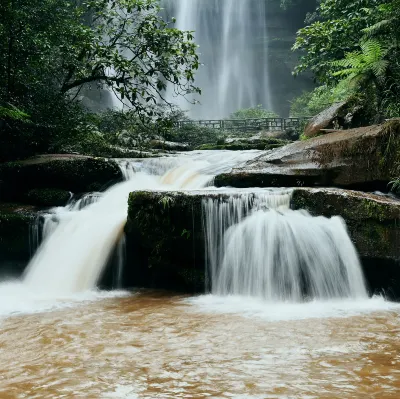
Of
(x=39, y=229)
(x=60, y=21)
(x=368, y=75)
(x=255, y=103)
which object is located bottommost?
(x=39, y=229)

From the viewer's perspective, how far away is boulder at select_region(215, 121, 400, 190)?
7.43 meters

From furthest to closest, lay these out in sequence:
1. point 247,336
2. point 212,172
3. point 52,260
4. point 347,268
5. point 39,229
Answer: point 212,172
point 39,229
point 52,260
point 347,268
point 247,336

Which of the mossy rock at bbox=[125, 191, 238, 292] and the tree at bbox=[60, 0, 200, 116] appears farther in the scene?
the tree at bbox=[60, 0, 200, 116]

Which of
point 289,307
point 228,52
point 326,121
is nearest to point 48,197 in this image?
point 289,307

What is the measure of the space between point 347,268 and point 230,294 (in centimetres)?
157

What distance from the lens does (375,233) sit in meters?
5.95

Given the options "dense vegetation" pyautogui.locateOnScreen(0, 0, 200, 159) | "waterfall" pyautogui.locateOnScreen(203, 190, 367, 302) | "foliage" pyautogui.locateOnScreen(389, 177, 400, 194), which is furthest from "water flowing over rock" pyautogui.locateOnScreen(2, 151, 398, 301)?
"dense vegetation" pyautogui.locateOnScreen(0, 0, 200, 159)

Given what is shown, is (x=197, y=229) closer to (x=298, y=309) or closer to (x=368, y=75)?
(x=298, y=309)

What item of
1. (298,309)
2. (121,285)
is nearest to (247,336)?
(298,309)

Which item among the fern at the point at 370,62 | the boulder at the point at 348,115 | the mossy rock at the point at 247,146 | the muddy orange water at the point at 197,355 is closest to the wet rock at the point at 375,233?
the muddy orange water at the point at 197,355

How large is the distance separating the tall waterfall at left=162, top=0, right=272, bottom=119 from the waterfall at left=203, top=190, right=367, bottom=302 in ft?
136

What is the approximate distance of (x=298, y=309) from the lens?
5238 mm

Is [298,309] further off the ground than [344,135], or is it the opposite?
[344,135]

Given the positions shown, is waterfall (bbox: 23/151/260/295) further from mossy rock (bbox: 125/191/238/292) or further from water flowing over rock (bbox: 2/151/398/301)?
mossy rock (bbox: 125/191/238/292)
